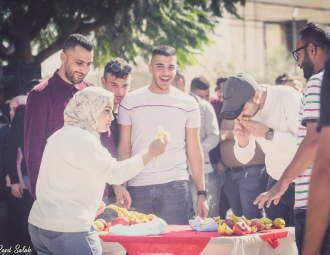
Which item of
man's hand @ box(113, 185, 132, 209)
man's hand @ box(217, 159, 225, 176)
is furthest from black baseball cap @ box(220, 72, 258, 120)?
man's hand @ box(217, 159, 225, 176)

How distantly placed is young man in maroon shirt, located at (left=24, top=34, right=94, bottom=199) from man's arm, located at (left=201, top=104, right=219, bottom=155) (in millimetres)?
1984

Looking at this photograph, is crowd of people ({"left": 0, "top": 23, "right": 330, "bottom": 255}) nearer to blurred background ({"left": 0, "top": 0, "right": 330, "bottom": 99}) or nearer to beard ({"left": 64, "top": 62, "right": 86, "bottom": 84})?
beard ({"left": 64, "top": 62, "right": 86, "bottom": 84})

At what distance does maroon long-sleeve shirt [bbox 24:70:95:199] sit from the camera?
3.33 metres

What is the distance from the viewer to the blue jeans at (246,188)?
16.8 feet

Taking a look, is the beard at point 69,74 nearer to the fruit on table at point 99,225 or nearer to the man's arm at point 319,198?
the fruit on table at point 99,225

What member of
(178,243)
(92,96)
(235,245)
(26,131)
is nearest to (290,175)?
(235,245)

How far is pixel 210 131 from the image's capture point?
5414 mm

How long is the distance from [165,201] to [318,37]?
1927mm

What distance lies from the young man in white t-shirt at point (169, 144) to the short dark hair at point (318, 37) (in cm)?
150

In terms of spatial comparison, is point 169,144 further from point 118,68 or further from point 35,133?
point 35,133

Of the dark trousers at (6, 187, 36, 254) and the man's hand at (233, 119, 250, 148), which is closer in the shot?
the man's hand at (233, 119, 250, 148)

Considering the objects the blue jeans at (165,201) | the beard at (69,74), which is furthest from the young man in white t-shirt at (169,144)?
the beard at (69,74)

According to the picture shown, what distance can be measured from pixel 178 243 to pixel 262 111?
51.7 inches

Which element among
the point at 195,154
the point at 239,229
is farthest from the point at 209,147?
the point at 239,229
